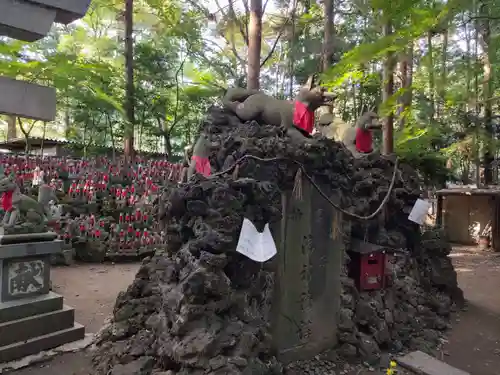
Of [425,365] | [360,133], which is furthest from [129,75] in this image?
[425,365]

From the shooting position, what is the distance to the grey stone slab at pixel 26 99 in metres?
2.75

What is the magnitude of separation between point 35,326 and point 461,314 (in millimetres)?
7855

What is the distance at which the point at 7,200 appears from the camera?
5.54 metres

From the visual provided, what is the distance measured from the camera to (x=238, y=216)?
4.03 m

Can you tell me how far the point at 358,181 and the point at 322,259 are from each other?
2189 mm

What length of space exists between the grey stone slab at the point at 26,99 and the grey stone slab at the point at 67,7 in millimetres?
193

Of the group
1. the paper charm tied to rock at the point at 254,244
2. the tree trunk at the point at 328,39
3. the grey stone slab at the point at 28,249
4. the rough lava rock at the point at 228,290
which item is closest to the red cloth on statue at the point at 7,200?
the grey stone slab at the point at 28,249

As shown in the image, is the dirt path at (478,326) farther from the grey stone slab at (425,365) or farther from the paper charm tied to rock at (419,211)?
the paper charm tied to rock at (419,211)

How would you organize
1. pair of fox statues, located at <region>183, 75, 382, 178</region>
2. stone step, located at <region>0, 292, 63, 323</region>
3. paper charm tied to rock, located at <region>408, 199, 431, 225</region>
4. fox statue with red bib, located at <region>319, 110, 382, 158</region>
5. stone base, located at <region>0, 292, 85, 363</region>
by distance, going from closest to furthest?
pair of fox statues, located at <region>183, 75, 382, 178</region> → stone base, located at <region>0, 292, 85, 363</region> → stone step, located at <region>0, 292, 63, 323</region> → paper charm tied to rock, located at <region>408, 199, 431, 225</region> → fox statue with red bib, located at <region>319, 110, 382, 158</region>

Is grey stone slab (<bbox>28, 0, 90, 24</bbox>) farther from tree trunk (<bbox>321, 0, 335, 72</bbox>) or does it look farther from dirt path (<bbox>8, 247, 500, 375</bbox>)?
tree trunk (<bbox>321, 0, 335, 72</bbox>)

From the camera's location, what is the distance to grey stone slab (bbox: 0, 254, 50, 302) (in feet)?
16.9

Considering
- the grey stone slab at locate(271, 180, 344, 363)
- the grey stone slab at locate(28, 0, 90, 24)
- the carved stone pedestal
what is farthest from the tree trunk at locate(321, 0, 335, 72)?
the carved stone pedestal

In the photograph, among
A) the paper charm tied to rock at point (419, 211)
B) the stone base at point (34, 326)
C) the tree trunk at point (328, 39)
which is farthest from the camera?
the tree trunk at point (328, 39)

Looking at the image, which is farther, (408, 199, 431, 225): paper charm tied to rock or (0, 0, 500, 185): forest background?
(0, 0, 500, 185): forest background
